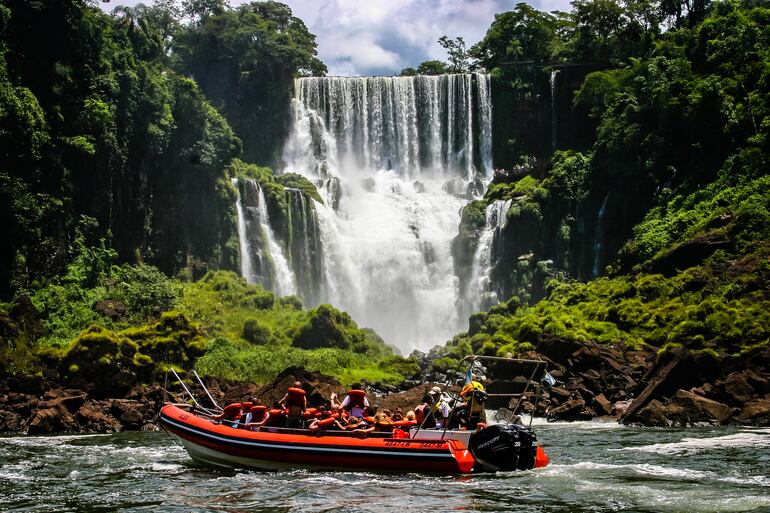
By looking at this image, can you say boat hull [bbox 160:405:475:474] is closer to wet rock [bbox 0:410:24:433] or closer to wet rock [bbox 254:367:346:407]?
wet rock [bbox 254:367:346:407]

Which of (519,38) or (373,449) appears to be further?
(519,38)

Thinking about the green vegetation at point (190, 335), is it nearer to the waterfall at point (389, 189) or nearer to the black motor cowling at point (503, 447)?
the waterfall at point (389, 189)

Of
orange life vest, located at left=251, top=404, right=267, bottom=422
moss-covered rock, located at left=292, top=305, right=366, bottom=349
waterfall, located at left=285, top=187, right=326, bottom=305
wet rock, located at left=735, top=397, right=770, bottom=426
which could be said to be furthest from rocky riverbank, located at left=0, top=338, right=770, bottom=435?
waterfall, located at left=285, top=187, right=326, bottom=305

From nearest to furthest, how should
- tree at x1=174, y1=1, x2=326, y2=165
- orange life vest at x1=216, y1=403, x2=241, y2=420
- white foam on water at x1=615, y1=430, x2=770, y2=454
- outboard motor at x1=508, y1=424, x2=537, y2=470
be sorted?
outboard motor at x1=508, y1=424, x2=537, y2=470
white foam on water at x1=615, y1=430, x2=770, y2=454
orange life vest at x1=216, y1=403, x2=241, y2=420
tree at x1=174, y1=1, x2=326, y2=165

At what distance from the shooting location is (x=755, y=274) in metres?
33.4

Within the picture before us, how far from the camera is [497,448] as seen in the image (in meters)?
17.4

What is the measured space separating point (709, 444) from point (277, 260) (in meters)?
39.5

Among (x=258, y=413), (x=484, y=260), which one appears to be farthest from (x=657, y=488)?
(x=484, y=260)

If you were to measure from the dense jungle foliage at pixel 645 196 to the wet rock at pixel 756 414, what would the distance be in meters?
3.07

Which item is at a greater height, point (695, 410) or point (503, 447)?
point (503, 447)

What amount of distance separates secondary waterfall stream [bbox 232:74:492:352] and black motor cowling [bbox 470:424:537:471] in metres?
37.8

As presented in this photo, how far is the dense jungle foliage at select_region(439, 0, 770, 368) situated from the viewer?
3472 centimetres

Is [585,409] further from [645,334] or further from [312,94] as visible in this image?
[312,94]

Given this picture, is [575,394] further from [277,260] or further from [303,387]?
[277,260]
